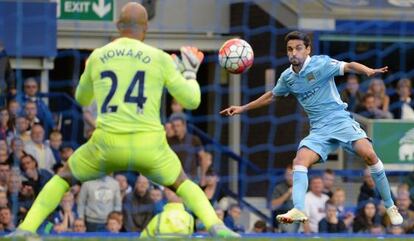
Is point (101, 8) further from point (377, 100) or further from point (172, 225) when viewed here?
point (172, 225)

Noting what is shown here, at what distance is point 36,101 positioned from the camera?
58.6ft

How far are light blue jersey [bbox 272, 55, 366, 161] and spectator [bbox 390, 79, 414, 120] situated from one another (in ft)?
18.9

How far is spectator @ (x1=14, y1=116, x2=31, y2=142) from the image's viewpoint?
17.2 metres

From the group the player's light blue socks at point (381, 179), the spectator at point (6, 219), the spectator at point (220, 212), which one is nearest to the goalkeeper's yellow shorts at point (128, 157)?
the player's light blue socks at point (381, 179)

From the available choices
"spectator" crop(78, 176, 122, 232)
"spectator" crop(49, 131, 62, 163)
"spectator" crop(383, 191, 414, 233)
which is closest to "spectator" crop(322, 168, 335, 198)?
"spectator" crop(383, 191, 414, 233)

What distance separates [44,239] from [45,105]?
711 cm

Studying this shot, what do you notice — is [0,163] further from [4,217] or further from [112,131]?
[112,131]

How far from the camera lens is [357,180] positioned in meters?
19.0

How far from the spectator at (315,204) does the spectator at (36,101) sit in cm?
289

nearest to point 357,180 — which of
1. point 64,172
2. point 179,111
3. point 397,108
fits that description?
point 397,108

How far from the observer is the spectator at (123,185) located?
17250 mm

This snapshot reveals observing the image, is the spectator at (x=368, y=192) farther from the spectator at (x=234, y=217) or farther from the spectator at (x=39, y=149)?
the spectator at (x=39, y=149)

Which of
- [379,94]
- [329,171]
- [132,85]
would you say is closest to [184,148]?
[329,171]

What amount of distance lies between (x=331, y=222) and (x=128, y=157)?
20.8ft
